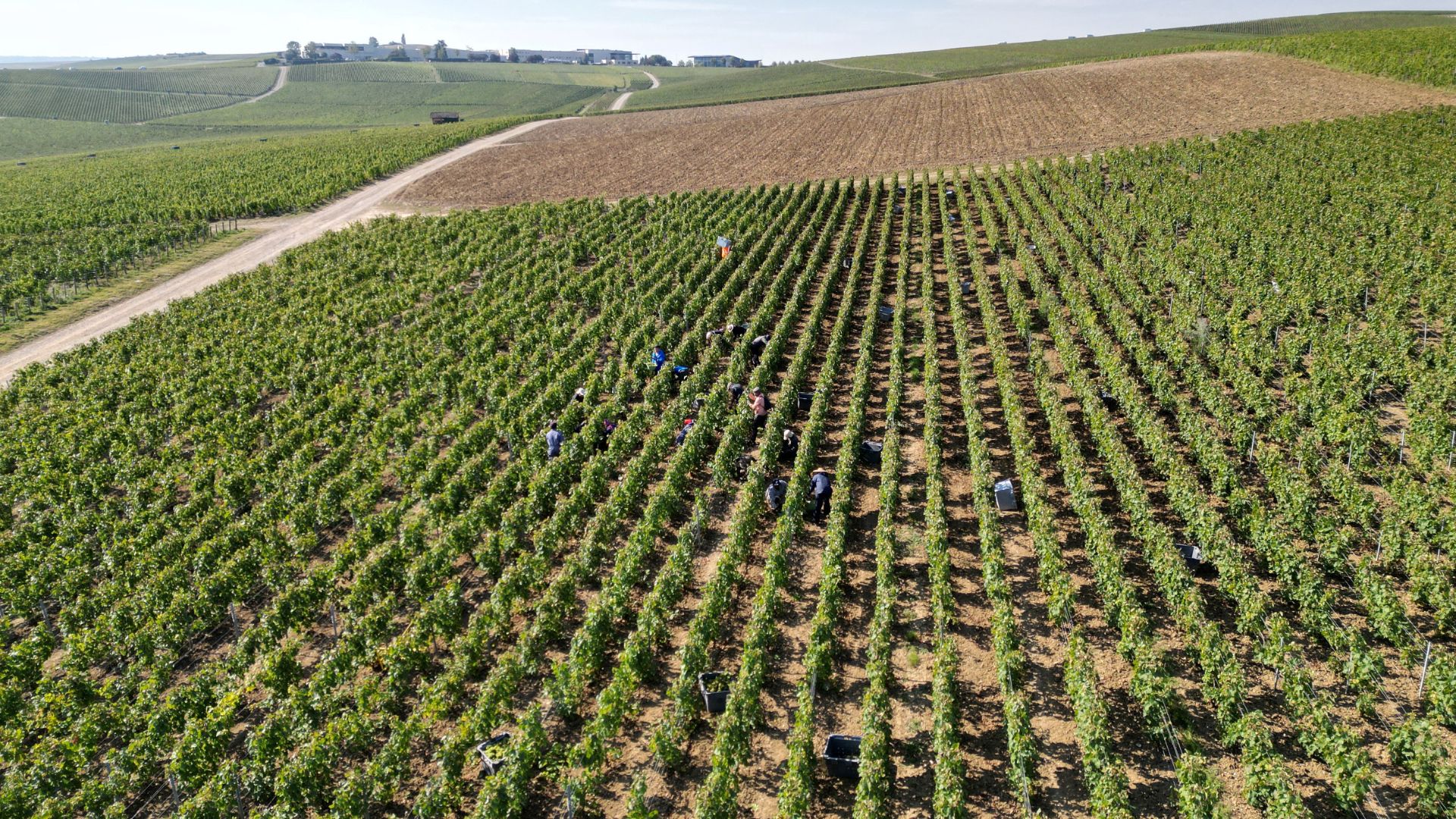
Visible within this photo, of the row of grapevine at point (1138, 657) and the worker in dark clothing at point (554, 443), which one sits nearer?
the row of grapevine at point (1138, 657)

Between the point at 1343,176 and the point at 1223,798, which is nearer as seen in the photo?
the point at 1223,798

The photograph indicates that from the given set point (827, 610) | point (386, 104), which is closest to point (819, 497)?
point (827, 610)

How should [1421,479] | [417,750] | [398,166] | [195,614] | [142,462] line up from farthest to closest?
1. [398,166]
2. [142,462]
3. [1421,479]
4. [195,614]
5. [417,750]

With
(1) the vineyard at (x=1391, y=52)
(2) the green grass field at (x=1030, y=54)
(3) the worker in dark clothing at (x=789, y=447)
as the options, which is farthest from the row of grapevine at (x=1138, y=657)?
(2) the green grass field at (x=1030, y=54)

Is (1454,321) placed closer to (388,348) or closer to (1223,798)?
(1223,798)

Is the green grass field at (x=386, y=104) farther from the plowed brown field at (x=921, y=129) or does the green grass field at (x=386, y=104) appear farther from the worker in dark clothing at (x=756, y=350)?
the worker in dark clothing at (x=756, y=350)

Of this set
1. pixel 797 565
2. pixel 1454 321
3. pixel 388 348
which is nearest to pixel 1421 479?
pixel 1454 321
